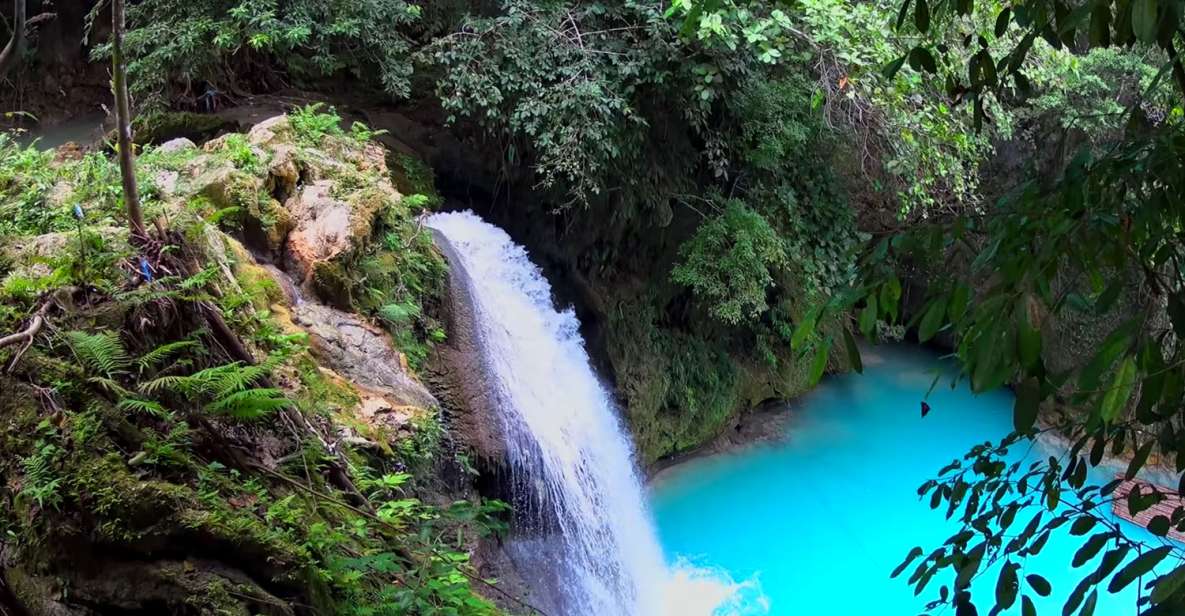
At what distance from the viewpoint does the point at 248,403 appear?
8.13 ft

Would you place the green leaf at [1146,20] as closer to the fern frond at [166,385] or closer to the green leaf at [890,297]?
the green leaf at [890,297]

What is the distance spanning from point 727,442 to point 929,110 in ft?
13.2

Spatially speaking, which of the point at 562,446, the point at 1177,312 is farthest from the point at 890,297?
the point at 562,446

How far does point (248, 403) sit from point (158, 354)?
1.04ft

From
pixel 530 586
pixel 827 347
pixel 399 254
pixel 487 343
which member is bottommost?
pixel 530 586

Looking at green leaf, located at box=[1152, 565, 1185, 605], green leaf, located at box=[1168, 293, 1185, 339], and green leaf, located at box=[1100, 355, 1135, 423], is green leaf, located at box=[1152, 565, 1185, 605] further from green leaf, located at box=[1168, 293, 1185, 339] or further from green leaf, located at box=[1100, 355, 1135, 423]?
green leaf, located at box=[1168, 293, 1185, 339]

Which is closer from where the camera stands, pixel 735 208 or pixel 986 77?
pixel 986 77

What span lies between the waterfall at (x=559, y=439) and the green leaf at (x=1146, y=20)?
A: 3.88 metres

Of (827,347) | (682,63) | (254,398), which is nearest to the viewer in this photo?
(827,347)

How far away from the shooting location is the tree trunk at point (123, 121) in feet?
8.00

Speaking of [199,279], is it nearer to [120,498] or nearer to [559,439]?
[120,498]

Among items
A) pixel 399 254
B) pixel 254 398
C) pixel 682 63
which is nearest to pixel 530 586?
pixel 399 254

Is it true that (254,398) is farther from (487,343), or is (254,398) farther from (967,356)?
(487,343)

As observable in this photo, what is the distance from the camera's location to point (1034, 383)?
3.98 ft
